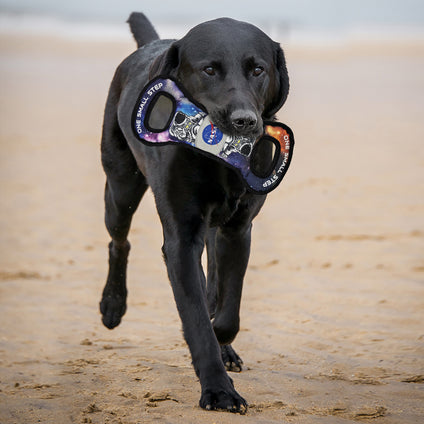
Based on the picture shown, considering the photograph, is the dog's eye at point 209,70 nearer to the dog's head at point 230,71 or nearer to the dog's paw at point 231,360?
the dog's head at point 230,71

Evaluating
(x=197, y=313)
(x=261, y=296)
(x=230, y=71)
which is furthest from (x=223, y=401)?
(x=261, y=296)

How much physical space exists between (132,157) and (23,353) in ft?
3.87

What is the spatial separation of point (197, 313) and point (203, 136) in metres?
0.70

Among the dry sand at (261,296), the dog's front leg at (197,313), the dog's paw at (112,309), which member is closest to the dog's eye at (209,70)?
the dog's front leg at (197,313)

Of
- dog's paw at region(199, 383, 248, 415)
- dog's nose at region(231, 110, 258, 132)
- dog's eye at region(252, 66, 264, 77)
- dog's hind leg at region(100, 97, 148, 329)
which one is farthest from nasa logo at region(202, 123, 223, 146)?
dog's hind leg at region(100, 97, 148, 329)

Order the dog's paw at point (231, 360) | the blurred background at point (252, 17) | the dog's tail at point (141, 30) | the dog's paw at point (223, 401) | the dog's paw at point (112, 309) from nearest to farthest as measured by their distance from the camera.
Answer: the dog's paw at point (223, 401)
the dog's paw at point (231, 360)
the dog's paw at point (112, 309)
the dog's tail at point (141, 30)
the blurred background at point (252, 17)

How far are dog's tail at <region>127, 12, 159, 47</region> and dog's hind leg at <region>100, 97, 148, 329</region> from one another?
2.04 ft

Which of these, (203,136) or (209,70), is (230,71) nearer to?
(209,70)

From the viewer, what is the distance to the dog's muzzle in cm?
314

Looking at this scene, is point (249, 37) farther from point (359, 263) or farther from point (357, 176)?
point (357, 176)

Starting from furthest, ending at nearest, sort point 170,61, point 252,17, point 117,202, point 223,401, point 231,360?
point 252,17 → point 117,202 → point 231,360 → point 170,61 → point 223,401

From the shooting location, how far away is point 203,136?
3137mm

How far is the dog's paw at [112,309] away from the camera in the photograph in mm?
4434

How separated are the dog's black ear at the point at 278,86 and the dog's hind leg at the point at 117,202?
1116mm
